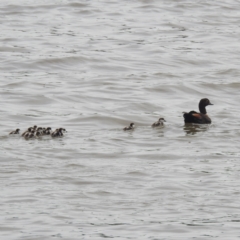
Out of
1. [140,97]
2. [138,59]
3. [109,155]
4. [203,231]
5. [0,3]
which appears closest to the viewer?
[203,231]

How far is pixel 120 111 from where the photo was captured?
17.1 metres

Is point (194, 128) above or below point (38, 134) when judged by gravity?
below

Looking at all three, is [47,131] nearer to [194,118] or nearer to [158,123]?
[158,123]

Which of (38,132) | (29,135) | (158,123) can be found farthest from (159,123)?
(29,135)

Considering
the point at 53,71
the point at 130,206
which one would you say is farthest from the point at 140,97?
the point at 130,206

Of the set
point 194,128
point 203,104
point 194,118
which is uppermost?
point 203,104

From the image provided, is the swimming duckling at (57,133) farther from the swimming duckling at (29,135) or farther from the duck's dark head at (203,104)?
the duck's dark head at (203,104)

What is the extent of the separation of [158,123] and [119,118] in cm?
120

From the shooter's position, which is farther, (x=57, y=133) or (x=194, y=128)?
(x=194, y=128)

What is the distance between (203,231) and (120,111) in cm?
732

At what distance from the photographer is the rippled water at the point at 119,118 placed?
10375 mm

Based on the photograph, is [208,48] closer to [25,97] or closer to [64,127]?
[25,97]

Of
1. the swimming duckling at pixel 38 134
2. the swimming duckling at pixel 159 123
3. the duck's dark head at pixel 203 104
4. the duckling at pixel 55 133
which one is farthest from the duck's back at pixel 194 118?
the swimming duckling at pixel 38 134

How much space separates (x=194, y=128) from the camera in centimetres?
1576
